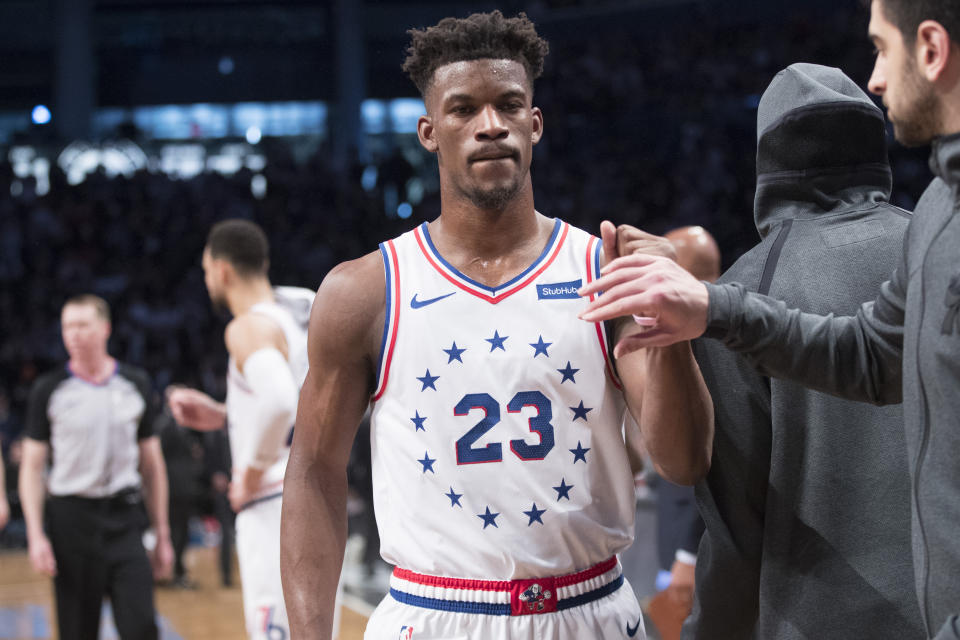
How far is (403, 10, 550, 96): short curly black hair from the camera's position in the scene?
2.60 meters

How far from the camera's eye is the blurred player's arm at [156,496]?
240 inches

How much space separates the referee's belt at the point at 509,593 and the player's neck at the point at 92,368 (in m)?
4.19

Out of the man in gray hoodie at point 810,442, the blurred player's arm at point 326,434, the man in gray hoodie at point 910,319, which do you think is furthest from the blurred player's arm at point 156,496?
the man in gray hoodie at point 910,319

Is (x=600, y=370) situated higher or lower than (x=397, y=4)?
lower

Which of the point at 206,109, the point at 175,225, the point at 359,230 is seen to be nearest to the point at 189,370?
the point at 175,225

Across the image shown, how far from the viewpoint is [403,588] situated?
100 inches

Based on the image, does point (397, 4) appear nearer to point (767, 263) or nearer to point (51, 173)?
point (51, 173)

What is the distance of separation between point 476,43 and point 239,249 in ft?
8.58

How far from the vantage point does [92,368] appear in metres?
6.16

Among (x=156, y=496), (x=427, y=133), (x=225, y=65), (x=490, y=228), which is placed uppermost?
(x=225, y=65)

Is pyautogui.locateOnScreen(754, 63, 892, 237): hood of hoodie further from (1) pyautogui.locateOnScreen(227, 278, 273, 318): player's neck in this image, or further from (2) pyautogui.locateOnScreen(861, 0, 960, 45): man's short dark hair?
(1) pyautogui.locateOnScreen(227, 278, 273, 318): player's neck

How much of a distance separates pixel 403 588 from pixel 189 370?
12614 mm

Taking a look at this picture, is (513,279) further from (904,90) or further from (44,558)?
(44,558)

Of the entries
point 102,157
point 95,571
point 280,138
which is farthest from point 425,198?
point 95,571
